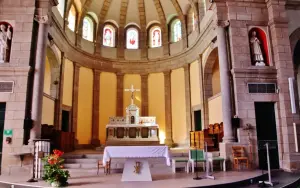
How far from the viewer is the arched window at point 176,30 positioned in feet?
54.4

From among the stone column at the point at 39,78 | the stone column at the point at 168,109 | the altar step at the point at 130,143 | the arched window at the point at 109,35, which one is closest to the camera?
the stone column at the point at 39,78

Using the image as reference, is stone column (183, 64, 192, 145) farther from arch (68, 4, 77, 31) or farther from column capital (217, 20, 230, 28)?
arch (68, 4, 77, 31)

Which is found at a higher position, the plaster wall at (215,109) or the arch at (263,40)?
the arch at (263,40)

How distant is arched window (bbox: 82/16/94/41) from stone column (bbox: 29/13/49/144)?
6.31 metres

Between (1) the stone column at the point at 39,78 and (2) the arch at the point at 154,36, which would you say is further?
(2) the arch at the point at 154,36

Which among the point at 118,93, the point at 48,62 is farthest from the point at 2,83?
the point at 118,93

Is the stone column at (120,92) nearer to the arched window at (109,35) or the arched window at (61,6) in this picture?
the arched window at (109,35)

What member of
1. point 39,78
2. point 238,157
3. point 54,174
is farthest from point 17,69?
point 238,157

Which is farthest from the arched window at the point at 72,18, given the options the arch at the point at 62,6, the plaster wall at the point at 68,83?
the plaster wall at the point at 68,83

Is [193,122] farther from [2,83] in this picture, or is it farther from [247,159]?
[2,83]

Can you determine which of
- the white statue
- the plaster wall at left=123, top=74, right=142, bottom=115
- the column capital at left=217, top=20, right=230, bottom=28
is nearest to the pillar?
the plaster wall at left=123, top=74, right=142, bottom=115

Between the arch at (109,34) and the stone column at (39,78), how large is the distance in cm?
741

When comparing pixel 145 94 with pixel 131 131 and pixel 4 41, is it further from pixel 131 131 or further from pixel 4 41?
pixel 4 41

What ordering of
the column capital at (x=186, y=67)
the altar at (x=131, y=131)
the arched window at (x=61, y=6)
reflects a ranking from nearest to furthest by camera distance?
the altar at (x=131, y=131)
the arched window at (x=61, y=6)
the column capital at (x=186, y=67)
